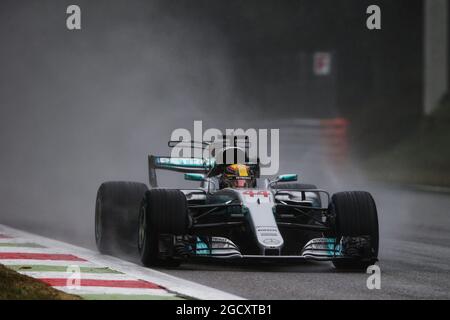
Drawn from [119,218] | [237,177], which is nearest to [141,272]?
[237,177]

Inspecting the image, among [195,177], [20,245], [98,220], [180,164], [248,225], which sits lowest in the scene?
[20,245]

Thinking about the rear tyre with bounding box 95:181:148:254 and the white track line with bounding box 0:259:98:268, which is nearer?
the white track line with bounding box 0:259:98:268

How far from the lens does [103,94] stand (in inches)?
1068

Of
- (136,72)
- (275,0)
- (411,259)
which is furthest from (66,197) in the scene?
(275,0)

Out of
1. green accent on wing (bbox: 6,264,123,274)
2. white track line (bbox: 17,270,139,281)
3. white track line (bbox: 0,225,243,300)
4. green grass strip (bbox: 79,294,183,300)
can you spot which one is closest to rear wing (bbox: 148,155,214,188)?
white track line (bbox: 0,225,243,300)

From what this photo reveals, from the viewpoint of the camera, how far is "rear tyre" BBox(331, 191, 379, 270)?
11.7 meters

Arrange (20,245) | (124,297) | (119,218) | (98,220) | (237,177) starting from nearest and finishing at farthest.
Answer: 1. (124,297)
2. (237,177)
3. (20,245)
4. (119,218)
5. (98,220)

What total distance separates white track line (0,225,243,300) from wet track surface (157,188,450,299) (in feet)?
0.72

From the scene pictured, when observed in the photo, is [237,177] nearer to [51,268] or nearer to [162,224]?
[162,224]

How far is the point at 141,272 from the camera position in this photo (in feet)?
35.9

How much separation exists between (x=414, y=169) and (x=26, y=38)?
10754mm

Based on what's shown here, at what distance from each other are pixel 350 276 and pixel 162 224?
70.1 inches

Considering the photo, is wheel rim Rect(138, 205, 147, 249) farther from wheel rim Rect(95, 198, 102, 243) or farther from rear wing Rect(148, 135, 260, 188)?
wheel rim Rect(95, 198, 102, 243)

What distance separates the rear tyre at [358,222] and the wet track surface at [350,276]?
0.68ft
